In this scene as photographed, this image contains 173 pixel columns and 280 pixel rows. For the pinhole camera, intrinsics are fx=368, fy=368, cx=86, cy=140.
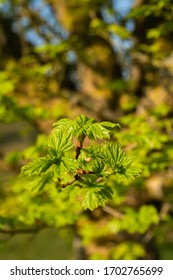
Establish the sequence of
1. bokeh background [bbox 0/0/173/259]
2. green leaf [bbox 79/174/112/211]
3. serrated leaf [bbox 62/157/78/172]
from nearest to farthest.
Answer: serrated leaf [bbox 62/157/78/172]
green leaf [bbox 79/174/112/211]
bokeh background [bbox 0/0/173/259]

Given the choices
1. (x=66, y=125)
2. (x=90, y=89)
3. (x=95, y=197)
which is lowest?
(x=95, y=197)

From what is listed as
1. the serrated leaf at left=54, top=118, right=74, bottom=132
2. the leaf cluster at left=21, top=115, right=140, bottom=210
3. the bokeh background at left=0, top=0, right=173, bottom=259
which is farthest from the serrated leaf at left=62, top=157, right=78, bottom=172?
the bokeh background at left=0, top=0, right=173, bottom=259

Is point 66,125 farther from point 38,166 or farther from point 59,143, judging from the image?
point 38,166

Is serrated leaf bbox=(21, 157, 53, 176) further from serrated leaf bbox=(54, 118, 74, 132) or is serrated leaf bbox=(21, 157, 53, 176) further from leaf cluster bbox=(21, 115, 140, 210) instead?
serrated leaf bbox=(54, 118, 74, 132)

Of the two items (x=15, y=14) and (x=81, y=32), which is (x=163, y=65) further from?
(x=15, y=14)

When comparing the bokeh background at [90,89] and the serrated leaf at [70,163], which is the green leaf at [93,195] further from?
the bokeh background at [90,89]

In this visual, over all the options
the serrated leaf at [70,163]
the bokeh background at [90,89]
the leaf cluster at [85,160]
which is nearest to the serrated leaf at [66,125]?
the leaf cluster at [85,160]

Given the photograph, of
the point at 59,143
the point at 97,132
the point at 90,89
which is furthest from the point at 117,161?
the point at 90,89
